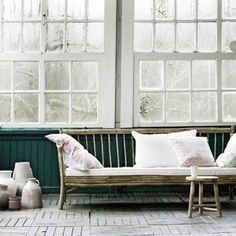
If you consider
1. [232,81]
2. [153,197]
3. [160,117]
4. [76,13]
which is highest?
[76,13]

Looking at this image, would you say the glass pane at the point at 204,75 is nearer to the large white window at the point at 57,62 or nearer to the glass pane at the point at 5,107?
the large white window at the point at 57,62

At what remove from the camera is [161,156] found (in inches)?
236

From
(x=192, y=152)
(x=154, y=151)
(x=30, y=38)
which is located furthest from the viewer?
(x=30, y=38)

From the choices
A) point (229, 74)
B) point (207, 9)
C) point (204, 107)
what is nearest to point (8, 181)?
point (204, 107)

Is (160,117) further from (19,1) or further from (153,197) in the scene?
(19,1)

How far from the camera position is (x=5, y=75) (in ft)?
22.2

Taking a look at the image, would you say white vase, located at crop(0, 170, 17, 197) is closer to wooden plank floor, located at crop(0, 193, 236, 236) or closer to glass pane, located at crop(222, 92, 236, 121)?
wooden plank floor, located at crop(0, 193, 236, 236)

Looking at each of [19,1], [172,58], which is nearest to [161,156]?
[172,58]

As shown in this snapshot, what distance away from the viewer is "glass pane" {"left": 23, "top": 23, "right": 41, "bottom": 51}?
677 centimetres

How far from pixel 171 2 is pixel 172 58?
768 mm

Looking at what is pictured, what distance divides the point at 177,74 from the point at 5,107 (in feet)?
7.72

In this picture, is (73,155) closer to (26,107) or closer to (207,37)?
(26,107)

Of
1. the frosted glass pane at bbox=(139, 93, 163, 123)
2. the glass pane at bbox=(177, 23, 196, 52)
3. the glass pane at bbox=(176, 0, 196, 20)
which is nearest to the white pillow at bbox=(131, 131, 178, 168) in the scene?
the frosted glass pane at bbox=(139, 93, 163, 123)

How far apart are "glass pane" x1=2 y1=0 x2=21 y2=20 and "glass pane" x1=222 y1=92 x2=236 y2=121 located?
300 cm
